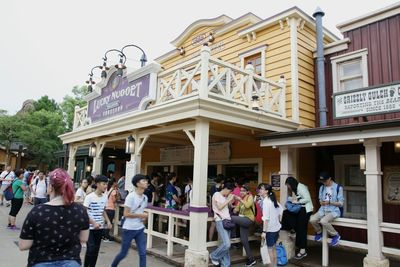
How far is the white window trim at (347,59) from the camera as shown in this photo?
8383 mm

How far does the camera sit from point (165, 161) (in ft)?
40.0

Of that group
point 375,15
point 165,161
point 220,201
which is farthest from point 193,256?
point 375,15

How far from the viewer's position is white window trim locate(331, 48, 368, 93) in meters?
8.38

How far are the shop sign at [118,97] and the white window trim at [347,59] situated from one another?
516 cm

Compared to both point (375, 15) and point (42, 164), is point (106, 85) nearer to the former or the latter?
point (375, 15)

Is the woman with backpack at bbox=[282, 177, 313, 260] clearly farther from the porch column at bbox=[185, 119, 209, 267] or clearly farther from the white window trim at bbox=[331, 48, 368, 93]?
the white window trim at bbox=[331, 48, 368, 93]

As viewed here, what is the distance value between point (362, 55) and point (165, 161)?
7451 mm

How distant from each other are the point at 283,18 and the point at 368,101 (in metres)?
3.82

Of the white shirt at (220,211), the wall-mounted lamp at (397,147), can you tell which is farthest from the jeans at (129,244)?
the wall-mounted lamp at (397,147)

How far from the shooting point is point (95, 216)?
505 cm

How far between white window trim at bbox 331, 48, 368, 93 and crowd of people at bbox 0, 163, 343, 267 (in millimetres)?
3400

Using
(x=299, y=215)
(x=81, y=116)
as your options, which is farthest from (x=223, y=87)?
(x=81, y=116)

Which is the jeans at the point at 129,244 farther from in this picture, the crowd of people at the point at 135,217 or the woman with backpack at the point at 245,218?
the woman with backpack at the point at 245,218

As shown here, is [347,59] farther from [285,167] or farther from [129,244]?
[129,244]
